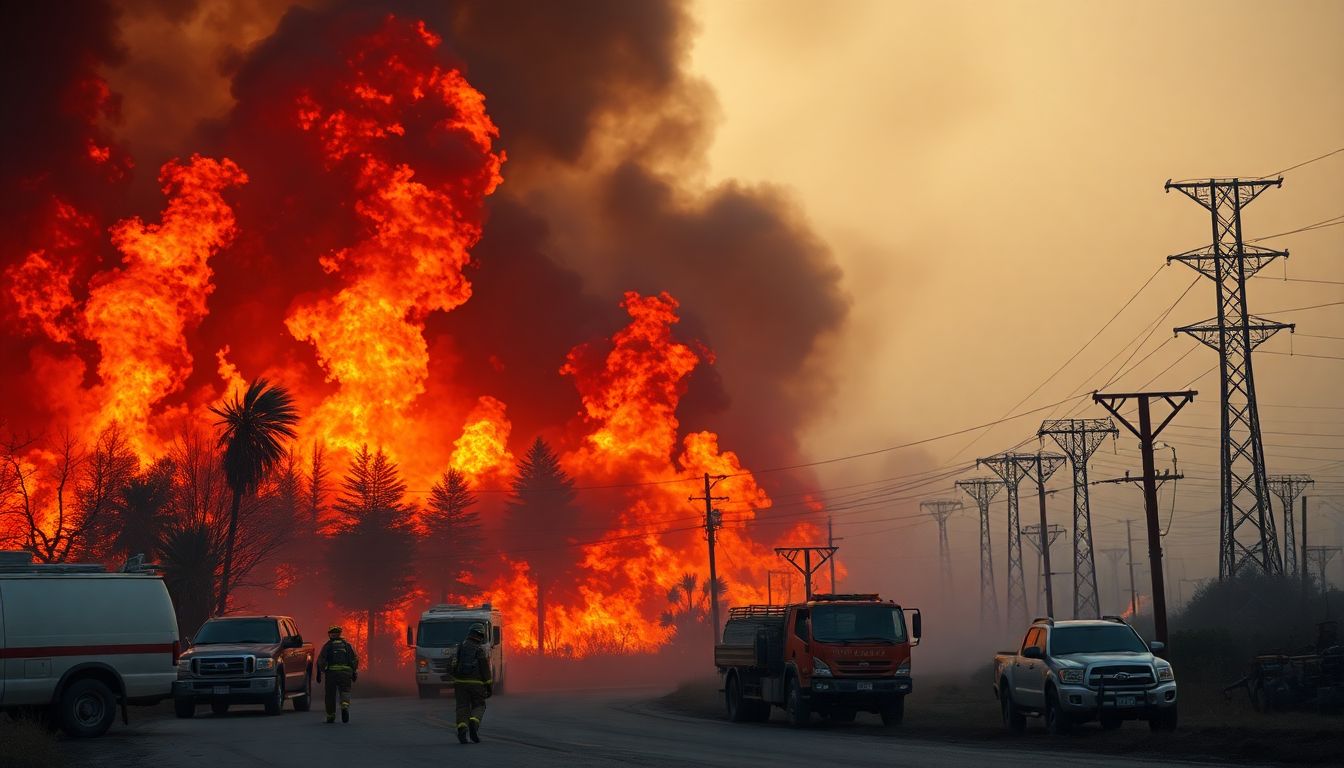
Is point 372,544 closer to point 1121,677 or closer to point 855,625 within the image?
point 855,625

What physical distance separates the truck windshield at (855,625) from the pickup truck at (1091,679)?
382 centimetres

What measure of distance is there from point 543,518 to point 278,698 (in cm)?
8480

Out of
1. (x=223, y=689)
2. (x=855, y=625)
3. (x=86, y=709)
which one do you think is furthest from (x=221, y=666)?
(x=855, y=625)

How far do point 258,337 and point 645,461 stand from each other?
111ft

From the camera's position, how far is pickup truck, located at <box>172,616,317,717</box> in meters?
34.9

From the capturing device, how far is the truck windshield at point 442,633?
51.2m

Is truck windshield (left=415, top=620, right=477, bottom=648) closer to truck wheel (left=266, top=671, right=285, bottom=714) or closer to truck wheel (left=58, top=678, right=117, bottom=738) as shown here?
truck wheel (left=266, top=671, right=285, bottom=714)

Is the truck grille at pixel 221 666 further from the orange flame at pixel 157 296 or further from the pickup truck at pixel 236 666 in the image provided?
the orange flame at pixel 157 296

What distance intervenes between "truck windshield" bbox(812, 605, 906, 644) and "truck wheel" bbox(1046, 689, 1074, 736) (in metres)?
5.18

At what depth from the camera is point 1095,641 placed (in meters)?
28.7

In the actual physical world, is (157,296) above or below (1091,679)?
above

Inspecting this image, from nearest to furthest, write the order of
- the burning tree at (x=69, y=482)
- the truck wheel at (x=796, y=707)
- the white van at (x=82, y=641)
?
1. the white van at (x=82, y=641)
2. the truck wheel at (x=796, y=707)
3. the burning tree at (x=69, y=482)

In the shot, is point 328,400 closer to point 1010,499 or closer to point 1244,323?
point 1010,499

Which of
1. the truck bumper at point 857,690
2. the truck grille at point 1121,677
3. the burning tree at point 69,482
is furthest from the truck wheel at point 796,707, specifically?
the burning tree at point 69,482
